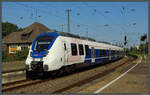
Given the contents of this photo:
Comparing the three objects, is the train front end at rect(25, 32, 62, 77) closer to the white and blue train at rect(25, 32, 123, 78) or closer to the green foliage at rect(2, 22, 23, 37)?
the white and blue train at rect(25, 32, 123, 78)

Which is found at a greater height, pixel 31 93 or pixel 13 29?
pixel 13 29

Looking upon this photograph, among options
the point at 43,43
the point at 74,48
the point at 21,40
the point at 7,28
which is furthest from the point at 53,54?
the point at 7,28

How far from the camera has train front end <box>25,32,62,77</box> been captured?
527 inches

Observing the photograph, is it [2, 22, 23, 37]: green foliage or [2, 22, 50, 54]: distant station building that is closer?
[2, 22, 50, 54]: distant station building

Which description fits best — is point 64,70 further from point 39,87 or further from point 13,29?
point 13,29

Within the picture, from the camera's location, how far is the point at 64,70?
15.3 m

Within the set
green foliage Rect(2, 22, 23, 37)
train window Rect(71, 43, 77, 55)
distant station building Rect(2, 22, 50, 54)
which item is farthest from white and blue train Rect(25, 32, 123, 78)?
green foliage Rect(2, 22, 23, 37)

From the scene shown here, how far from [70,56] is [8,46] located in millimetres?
38769

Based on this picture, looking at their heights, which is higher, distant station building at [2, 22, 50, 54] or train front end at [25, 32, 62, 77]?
distant station building at [2, 22, 50, 54]

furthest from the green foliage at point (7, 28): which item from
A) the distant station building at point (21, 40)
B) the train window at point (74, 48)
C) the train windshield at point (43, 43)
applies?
the train windshield at point (43, 43)

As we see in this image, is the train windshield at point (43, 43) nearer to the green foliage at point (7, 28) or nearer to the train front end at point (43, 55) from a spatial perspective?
the train front end at point (43, 55)

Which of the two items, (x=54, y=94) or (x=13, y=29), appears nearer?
(x=54, y=94)

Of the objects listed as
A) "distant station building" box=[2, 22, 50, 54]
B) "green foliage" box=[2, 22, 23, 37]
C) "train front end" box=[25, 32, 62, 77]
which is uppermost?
"green foliage" box=[2, 22, 23, 37]

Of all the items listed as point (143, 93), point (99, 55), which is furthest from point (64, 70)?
point (99, 55)
